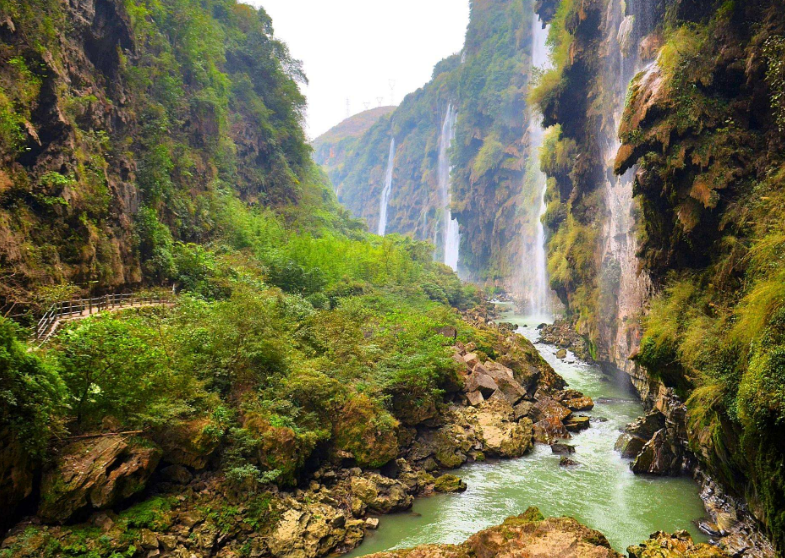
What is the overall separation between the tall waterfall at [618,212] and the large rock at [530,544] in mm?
16226

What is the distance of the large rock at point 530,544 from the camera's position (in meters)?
8.61

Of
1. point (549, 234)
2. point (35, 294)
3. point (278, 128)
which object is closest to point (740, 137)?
point (35, 294)

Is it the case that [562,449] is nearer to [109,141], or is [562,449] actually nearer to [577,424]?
[577,424]

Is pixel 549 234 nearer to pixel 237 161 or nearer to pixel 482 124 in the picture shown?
pixel 237 161

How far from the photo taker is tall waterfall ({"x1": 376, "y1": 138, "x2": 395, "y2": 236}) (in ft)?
407

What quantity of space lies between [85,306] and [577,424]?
19.0m

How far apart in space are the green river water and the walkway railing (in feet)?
32.3

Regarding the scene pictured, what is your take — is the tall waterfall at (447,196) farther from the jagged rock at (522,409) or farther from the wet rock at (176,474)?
the wet rock at (176,474)

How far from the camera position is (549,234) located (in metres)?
46.7

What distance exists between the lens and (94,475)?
32.8ft

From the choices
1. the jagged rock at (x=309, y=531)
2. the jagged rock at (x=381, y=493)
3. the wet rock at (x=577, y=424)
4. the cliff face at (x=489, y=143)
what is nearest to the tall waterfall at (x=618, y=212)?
the wet rock at (x=577, y=424)

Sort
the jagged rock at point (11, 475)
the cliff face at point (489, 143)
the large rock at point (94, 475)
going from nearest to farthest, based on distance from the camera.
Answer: the jagged rock at point (11, 475), the large rock at point (94, 475), the cliff face at point (489, 143)

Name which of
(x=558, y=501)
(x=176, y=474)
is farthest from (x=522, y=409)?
(x=176, y=474)

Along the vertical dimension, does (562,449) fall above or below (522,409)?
below
